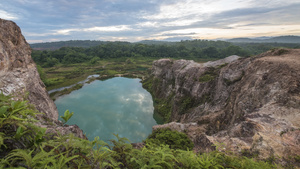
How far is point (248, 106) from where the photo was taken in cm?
1347

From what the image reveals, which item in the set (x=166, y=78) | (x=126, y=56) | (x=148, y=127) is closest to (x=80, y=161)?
(x=148, y=127)

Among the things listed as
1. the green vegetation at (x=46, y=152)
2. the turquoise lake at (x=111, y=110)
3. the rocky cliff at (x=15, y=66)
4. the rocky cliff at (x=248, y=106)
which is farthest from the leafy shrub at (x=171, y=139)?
the rocky cliff at (x=15, y=66)

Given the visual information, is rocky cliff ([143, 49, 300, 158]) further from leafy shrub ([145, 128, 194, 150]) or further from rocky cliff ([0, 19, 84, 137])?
rocky cliff ([0, 19, 84, 137])

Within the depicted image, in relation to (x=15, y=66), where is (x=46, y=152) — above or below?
below

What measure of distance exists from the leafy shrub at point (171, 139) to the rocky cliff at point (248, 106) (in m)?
0.94

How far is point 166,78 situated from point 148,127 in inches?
709

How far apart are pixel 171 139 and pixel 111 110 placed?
22.3 metres

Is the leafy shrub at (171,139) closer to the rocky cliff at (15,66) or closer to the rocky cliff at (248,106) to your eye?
the rocky cliff at (248,106)

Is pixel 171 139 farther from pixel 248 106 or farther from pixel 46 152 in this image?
pixel 46 152

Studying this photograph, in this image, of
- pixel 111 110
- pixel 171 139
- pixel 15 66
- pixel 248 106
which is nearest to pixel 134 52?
pixel 111 110

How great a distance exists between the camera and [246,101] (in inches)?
550

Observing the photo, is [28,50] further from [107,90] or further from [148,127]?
[107,90]

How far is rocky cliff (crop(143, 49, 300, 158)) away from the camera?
8.73 metres

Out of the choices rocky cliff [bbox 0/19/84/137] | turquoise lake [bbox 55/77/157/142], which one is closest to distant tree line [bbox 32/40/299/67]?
turquoise lake [bbox 55/77/157/142]
